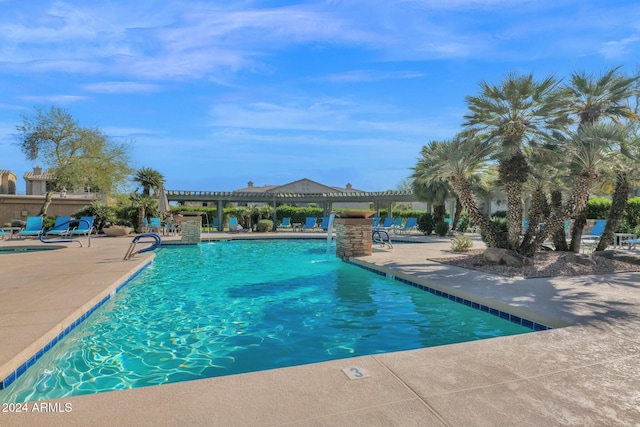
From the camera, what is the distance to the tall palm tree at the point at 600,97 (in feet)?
32.8

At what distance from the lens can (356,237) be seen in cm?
1011

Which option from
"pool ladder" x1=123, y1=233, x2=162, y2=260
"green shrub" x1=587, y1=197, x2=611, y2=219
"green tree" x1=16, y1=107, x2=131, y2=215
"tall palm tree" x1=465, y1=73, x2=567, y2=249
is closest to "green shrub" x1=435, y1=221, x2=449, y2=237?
"green shrub" x1=587, y1=197, x2=611, y2=219

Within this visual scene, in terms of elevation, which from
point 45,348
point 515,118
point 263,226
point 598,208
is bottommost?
point 45,348

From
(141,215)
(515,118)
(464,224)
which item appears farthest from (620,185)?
(141,215)

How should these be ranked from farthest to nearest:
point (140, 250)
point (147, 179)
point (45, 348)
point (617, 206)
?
point (147, 179)
point (140, 250)
point (617, 206)
point (45, 348)

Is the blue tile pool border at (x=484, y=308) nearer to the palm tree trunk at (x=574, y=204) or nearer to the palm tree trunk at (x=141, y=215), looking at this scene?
the palm tree trunk at (x=574, y=204)

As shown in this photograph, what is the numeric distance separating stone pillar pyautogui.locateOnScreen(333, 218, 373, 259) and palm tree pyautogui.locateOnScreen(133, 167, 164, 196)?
27.1m

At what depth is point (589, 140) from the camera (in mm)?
7738

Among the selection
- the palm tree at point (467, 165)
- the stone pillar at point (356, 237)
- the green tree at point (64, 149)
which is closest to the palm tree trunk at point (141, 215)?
the green tree at point (64, 149)

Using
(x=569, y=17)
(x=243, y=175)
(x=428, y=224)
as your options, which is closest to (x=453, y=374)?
(x=569, y=17)

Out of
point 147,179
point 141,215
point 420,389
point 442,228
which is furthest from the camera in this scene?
point 147,179

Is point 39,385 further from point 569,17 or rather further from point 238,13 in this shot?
point 569,17

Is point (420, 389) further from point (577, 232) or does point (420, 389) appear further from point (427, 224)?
point (427, 224)

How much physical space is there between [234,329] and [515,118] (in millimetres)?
7807
